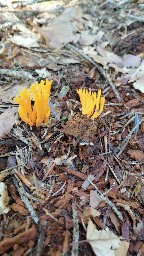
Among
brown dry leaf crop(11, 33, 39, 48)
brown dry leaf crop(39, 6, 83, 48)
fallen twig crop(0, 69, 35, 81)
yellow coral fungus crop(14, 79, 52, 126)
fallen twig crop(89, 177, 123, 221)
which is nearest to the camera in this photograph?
fallen twig crop(89, 177, 123, 221)

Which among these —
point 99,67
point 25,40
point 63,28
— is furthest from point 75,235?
point 63,28

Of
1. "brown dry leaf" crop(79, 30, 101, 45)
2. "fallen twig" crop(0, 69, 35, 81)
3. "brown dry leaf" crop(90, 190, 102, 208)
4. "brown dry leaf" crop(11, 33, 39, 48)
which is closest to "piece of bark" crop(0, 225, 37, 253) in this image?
"brown dry leaf" crop(90, 190, 102, 208)

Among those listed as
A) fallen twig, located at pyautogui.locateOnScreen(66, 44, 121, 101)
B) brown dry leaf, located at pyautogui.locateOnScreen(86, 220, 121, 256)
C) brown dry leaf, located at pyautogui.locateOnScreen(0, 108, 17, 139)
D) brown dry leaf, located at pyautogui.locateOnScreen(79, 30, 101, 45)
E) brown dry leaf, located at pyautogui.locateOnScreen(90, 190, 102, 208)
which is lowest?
brown dry leaf, located at pyautogui.locateOnScreen(86, 220, 121, 256)

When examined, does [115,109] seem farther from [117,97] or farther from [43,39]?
[43,39]

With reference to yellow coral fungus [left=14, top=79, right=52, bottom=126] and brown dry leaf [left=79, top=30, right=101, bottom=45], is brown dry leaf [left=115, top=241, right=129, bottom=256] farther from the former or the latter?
brown dry leaf [left=79, top=30, right=101, bottom=45]

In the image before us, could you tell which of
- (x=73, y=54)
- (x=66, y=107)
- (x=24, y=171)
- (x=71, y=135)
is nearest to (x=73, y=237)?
(x=24, y=171)

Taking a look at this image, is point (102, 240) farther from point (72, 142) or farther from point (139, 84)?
point (139, 84)
